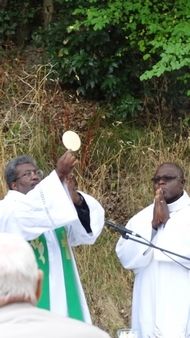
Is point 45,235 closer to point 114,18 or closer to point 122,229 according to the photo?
point 122,229

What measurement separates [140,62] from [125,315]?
4435 millimetres

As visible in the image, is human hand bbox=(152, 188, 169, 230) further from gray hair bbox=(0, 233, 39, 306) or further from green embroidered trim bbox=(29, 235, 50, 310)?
gray hair bbox=(0, 233, 39, 306)

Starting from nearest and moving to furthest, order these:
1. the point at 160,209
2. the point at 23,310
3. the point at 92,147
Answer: the point at 23,310 < the point at 160,209 < the point at 92,147

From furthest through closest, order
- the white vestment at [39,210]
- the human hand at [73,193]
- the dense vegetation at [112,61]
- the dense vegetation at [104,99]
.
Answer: the dense vegetation at [112,61] → the dense vegetation at [104,99] → the human hand at [73,193] → the white vestment at [39,210]

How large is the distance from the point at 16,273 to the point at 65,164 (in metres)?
2.84

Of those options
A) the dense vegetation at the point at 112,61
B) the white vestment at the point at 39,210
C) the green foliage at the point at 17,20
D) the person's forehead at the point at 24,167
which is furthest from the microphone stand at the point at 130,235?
the green foliage at the point at 17,20

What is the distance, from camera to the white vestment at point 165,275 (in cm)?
645

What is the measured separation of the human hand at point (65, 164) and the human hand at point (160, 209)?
2.89 ft

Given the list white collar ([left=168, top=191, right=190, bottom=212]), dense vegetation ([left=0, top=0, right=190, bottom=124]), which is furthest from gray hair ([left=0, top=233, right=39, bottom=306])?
dense vegetation ([left=0, top=0, right=190, bottom=124])

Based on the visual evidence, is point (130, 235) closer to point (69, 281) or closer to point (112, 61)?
point (69, 281)

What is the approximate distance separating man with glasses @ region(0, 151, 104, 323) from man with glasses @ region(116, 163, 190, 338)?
1.71 ft

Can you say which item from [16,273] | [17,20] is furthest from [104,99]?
[16,273]

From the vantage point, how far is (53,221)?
5.73 meters

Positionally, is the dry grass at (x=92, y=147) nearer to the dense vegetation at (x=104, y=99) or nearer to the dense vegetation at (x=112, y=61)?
the dense vegetation at (x=104, y=99)
